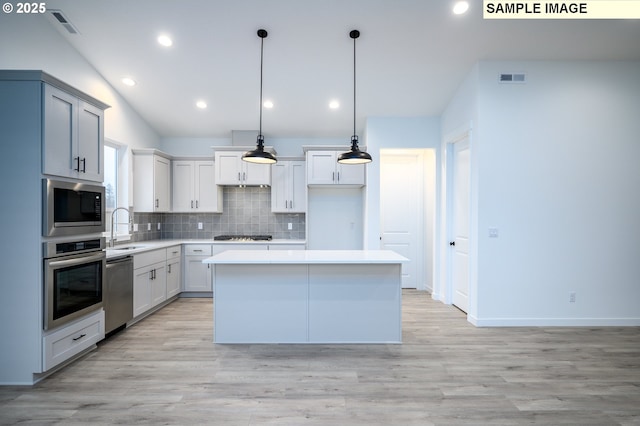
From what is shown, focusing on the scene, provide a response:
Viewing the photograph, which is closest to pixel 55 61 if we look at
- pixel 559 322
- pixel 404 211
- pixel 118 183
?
pixel 118 183

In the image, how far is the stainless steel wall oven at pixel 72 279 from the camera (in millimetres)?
2568

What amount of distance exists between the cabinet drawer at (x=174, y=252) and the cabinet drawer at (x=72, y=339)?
63.7 inches

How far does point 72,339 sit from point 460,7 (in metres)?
4.86

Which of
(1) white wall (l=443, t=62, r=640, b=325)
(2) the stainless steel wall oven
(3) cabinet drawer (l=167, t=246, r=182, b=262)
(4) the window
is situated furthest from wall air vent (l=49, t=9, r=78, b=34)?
(1) white wall (l=443, t=62, r=640, b=325)

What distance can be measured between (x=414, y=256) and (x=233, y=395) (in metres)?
4.18

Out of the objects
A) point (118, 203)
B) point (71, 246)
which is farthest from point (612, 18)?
point (118, 203)

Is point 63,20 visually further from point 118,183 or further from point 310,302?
point 310,302

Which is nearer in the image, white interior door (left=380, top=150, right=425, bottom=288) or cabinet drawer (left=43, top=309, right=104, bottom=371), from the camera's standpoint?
cabinet drawer (left=43, top=309, right=104, bottom=371)

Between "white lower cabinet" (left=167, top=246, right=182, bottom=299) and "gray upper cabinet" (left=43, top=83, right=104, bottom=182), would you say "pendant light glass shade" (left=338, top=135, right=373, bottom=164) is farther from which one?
"white lower cabinet" (left=167, top=246, right=182, bottom=299)

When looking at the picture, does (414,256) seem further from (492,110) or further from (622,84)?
(622,84)

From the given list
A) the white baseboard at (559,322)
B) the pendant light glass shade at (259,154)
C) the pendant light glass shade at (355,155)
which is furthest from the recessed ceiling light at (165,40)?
the white baseboard at (559,322)

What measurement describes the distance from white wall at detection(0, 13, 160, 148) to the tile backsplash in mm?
1551

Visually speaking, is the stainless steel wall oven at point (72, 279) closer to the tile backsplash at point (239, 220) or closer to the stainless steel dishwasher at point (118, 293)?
the stainless steel dishwasher at point (118, 293)

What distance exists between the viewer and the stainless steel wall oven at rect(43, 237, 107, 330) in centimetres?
257
